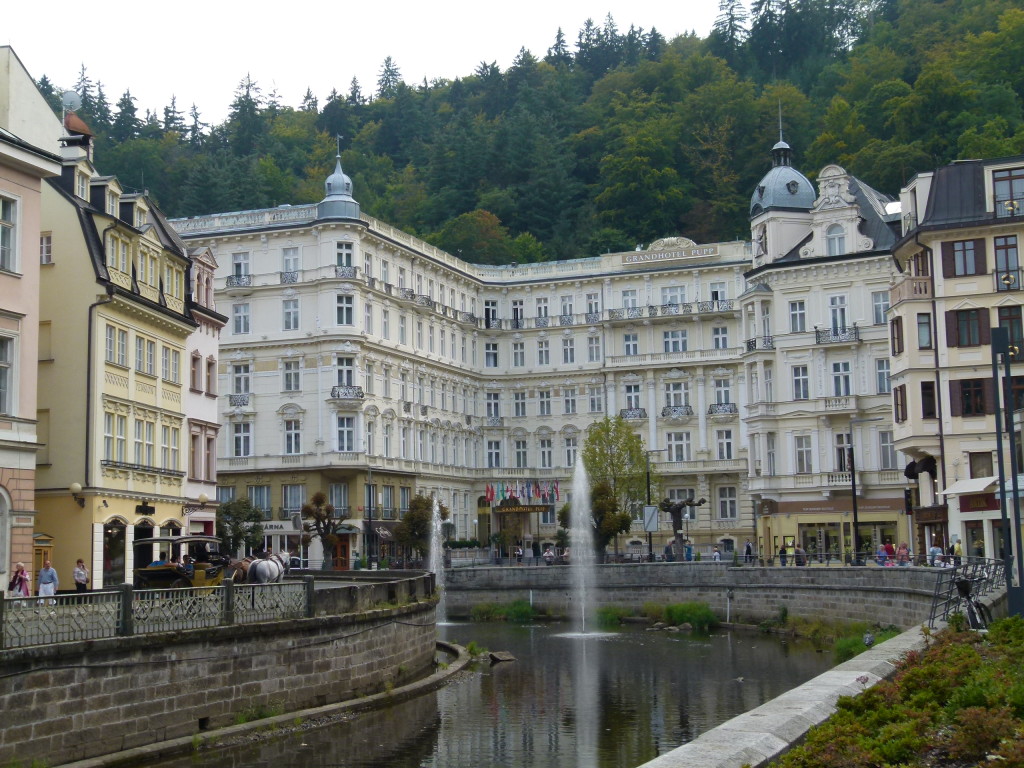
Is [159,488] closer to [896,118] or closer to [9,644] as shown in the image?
[9,644]

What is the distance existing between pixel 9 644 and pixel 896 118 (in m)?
93.8

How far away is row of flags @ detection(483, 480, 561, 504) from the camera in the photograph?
289ft

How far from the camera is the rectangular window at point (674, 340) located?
91.9 meters

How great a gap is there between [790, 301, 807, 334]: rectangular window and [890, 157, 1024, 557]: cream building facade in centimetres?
1743

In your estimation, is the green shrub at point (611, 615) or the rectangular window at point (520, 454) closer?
the green shrub at point (611, 615)

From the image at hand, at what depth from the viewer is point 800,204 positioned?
252 ft

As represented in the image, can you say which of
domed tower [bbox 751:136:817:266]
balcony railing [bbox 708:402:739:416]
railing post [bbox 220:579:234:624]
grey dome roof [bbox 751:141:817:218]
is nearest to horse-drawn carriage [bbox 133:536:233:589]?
railing post [bbox 220:579:234:624]

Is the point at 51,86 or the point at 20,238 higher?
the point at 51,86

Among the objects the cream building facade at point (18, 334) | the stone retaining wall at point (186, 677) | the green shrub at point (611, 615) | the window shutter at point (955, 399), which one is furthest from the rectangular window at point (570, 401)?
the cream building facade at point (18, 334)

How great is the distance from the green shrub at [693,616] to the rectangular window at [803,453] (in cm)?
1251

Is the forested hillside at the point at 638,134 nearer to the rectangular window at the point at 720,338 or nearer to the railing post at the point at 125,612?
the rectangular window at the point at 720,338

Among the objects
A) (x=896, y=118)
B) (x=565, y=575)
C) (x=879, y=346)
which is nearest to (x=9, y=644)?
(x=565, y=575)

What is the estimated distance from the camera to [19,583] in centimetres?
3147

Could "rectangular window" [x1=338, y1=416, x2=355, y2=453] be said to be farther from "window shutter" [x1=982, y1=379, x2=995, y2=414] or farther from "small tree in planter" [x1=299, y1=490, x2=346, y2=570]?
"window shutter" [x1=982, y1=379, x2=995, y2=414]
